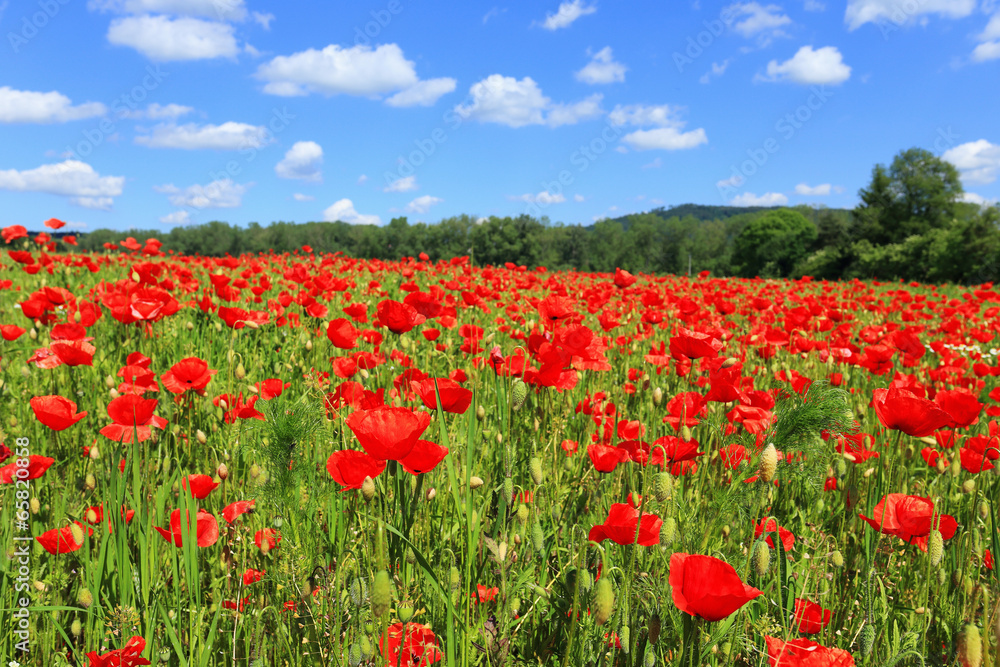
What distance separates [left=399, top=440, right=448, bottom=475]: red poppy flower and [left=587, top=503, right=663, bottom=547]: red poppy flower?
0.38 meters

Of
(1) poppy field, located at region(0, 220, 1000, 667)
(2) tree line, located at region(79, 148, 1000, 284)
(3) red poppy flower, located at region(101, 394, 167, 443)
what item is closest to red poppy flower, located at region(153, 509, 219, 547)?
(1) poppy field, located at region(0, 220, 1000, 667)

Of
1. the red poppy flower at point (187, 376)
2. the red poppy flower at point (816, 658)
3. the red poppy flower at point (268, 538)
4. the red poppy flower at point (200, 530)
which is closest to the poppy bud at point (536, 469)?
the red poppy flower at point (816, 658)

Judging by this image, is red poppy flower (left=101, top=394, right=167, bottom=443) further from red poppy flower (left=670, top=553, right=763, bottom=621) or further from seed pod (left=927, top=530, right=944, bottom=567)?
seed pod (left=927, top=530, right=944, bottom=567)

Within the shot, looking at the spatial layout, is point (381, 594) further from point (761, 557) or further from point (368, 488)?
point (761, 557)

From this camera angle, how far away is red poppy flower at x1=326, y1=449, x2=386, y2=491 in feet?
4.12

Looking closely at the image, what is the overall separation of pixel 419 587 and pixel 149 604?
69 cm

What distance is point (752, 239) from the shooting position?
7538 centimetres

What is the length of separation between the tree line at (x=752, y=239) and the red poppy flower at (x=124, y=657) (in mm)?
5703

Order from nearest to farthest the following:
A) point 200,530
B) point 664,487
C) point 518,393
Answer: point 664,487, point 200,530, point 518,393

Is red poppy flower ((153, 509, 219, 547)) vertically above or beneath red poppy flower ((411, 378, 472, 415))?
beneath

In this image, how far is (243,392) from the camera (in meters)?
2.77

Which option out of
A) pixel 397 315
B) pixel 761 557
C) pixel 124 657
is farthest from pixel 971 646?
pixel 397 315

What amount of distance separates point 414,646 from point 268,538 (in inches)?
22.5

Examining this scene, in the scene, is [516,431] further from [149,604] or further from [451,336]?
[451,336]
